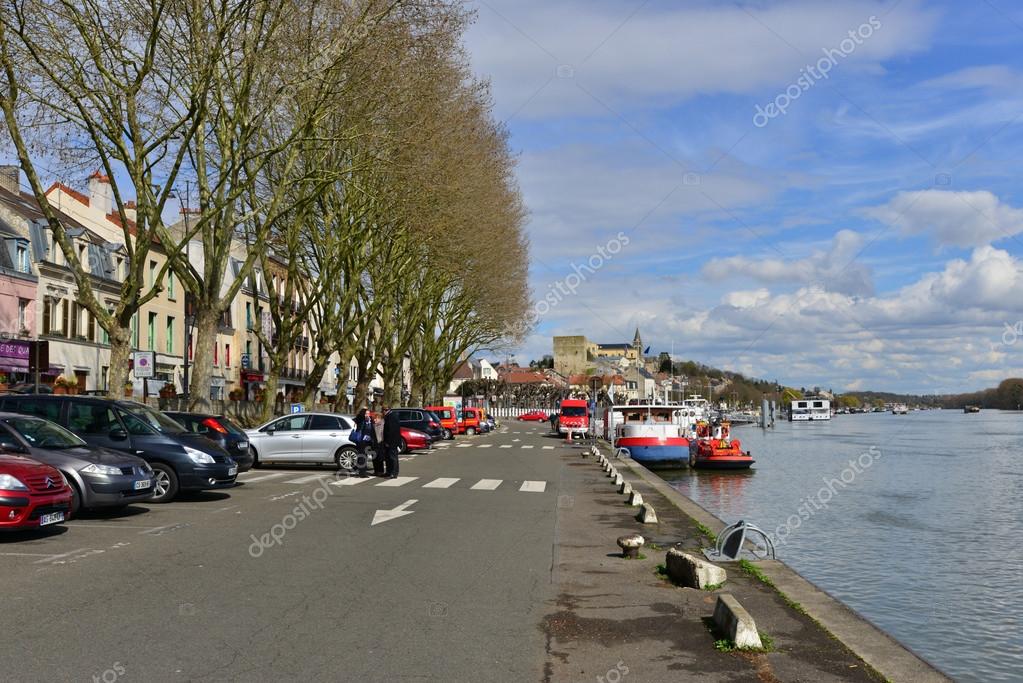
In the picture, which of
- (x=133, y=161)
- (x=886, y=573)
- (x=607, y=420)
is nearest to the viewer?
(x=886, y=573)

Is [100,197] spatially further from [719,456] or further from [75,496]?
[75,496]

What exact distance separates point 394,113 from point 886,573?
72.7ft

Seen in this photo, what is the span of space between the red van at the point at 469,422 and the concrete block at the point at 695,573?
6235cm

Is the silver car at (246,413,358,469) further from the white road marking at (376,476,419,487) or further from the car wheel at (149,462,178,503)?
the car wheel at (149,462,178,503)

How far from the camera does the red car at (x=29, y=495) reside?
1251 centimetres

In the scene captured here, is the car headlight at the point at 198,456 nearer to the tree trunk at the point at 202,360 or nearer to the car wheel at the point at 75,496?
the car wheel at the point at 75,496

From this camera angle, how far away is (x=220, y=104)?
1141 inches

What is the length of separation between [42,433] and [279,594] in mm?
7124

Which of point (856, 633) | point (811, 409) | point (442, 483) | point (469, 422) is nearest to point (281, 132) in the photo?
point (442, 483)

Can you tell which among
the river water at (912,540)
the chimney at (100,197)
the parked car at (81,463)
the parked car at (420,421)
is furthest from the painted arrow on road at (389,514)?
the chimney at (100,197)

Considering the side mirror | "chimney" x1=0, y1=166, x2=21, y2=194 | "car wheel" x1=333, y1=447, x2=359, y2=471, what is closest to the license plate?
the side mirror

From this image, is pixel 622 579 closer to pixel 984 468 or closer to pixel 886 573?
pixel 886 573

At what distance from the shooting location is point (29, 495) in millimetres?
12656

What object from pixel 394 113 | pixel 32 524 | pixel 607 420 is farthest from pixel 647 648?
pixel 607 420
